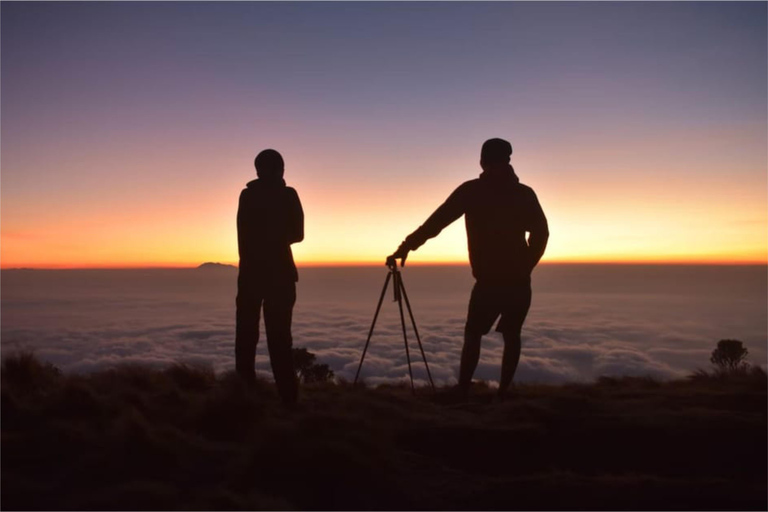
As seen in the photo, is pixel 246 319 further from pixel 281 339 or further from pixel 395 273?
pixel 395 273

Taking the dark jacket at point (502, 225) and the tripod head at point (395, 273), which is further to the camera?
the tripod head at point (395, 273)

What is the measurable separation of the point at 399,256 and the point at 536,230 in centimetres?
172

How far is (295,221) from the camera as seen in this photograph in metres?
6.43

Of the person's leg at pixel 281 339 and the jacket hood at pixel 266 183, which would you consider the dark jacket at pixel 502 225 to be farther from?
the person's leg at pixel 281 339

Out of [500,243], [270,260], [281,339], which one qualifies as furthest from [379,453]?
[500,243]

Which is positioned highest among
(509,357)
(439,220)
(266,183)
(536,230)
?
(266,183)

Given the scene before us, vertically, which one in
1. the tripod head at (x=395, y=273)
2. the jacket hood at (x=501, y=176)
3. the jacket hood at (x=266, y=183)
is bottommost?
the tripod head at (x=395, y=273)

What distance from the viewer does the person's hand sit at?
Answer: 696 centimetres

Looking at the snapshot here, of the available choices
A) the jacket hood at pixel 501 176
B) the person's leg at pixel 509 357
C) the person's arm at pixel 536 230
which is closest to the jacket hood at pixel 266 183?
the jacket hood at pixel 501 176

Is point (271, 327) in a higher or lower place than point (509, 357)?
higher

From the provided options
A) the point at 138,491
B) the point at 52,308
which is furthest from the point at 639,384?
the point at 52,308

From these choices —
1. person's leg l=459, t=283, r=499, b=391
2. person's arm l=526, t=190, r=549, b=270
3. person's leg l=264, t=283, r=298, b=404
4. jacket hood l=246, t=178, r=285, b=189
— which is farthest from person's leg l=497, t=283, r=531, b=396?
jacket hood l=246, t=178, r=285, b=189

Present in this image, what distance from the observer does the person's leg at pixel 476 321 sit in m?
6.60

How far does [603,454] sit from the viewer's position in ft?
14.3
